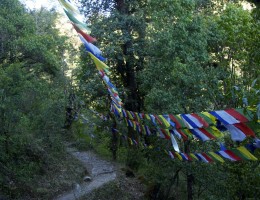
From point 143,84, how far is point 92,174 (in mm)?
6066

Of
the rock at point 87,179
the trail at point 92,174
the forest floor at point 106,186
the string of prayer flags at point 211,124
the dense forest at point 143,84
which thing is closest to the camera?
the string of prayer flags at point 211,124

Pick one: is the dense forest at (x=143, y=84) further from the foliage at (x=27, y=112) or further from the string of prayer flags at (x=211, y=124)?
the string of prayer flags at (x=211, y=124)

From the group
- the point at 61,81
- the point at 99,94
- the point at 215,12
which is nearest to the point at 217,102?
the point at 215,12

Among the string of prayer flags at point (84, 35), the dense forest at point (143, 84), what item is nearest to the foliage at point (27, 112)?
the dense forest at point (143, 84)

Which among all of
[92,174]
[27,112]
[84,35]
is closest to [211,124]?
[84,35]

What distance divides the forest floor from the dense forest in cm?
41

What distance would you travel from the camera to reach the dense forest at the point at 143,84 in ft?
27.1

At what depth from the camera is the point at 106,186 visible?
12586 mm

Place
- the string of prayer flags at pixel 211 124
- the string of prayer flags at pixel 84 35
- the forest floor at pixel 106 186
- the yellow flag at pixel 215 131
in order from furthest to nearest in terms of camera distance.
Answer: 1. the forest floor at pixel 106 186
2. the yellow flag at pixel 215 131
3. the string of prayer flags at pixel 211 124
4. the string of prayer flags at pixel 84 35

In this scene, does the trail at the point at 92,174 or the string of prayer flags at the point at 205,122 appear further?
the trail at the point at 92,174

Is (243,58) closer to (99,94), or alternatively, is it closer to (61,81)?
(99,94)

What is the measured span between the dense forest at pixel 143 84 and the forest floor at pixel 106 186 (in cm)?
41

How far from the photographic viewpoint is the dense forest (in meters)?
Answer: 8.25

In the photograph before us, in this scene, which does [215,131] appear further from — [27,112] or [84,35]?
[27,112]
